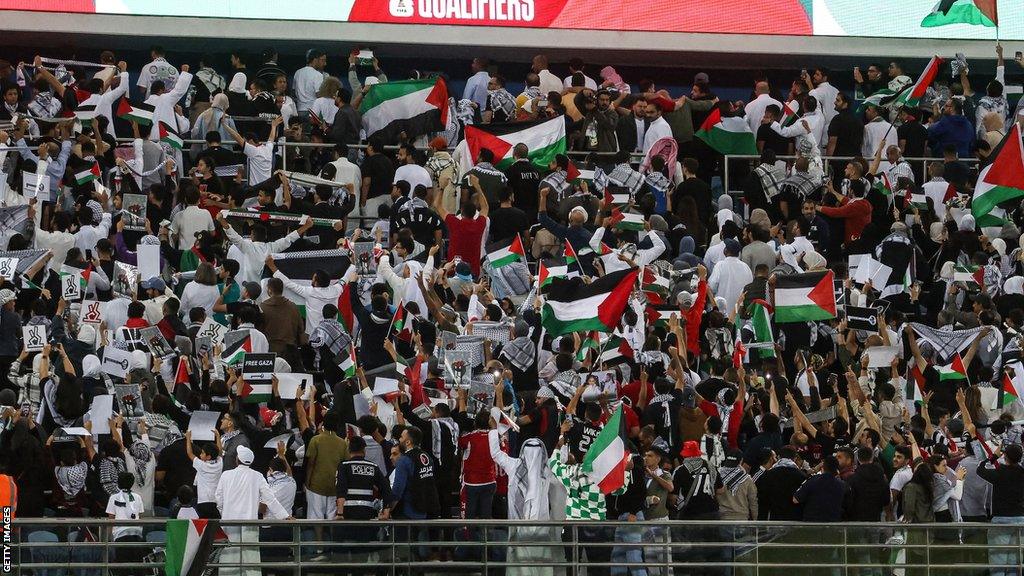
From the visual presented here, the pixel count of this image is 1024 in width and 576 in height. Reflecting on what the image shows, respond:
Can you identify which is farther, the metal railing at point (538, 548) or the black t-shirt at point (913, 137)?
the black t-shirt at point (913, 137)

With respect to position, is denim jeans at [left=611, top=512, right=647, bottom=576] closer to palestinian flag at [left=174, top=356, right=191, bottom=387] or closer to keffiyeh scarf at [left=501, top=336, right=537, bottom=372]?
keffiyeh scarf at [left=501, top=336, right=537, bottom=372]

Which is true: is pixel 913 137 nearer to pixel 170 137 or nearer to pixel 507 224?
pixel 507 224

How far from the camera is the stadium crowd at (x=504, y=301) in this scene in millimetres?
19250

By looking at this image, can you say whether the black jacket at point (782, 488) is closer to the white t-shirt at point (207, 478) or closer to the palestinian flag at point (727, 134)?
the white t-shirt at point (207, 478)

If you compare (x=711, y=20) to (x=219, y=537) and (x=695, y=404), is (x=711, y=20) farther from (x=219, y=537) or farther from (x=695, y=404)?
(x=219, y=537)

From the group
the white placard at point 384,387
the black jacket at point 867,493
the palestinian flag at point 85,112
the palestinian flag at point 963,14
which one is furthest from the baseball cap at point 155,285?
the palestinian flag at point 963,14

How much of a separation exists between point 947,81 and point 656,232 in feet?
26.2

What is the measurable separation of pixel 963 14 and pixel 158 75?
36.7ft

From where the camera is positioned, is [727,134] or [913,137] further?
[913,137]

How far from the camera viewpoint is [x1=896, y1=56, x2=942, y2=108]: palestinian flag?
26344mm

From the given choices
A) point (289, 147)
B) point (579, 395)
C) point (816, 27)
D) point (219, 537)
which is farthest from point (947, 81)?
point (219, 537)

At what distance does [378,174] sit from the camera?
2509 cm

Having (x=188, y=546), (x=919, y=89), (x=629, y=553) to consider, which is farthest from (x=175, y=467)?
(x=919, y=89)

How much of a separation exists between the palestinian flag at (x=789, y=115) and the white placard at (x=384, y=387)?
860 centimetres
